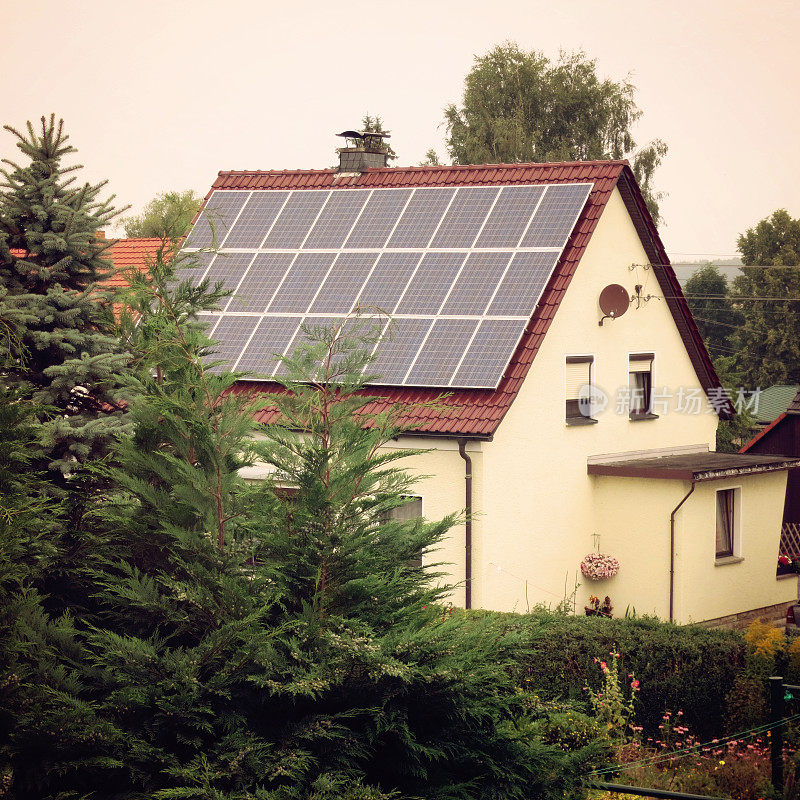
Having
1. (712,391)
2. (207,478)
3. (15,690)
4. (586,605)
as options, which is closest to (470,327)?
(586,605)

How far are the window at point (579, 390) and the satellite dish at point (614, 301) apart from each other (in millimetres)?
864

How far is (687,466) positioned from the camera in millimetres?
19219

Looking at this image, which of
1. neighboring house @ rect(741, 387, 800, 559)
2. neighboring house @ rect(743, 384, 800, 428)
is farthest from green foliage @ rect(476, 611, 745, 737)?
neighboring house @ rect(743, 384, 800, 428)

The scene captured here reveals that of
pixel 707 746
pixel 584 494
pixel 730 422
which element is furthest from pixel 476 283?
pixel 730 422

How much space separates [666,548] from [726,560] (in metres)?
1.67

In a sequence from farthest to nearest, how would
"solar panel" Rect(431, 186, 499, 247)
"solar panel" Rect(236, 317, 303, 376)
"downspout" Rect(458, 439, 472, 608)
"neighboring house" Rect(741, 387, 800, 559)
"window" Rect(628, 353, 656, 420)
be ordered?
"neighboring house" Rect(741, 387, 800, 559) < "window" Rect(628, 353, 656, 420) < "solar panel" Rect(431, 186, 499, 247) < "solar panel" Rect(236, 317, 303, 376) < "downspout" Rect(458, 439, 472, 608)

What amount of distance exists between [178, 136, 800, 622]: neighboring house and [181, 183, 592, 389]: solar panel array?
39 mm

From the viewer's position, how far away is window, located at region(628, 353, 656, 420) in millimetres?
21000

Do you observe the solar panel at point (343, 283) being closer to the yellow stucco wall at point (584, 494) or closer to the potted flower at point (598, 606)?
the yellow stucco wall at point (584, 494)

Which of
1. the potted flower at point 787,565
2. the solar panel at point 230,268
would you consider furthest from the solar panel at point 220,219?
the potted flower at point 787,565

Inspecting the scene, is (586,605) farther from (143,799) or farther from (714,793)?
(143,799)

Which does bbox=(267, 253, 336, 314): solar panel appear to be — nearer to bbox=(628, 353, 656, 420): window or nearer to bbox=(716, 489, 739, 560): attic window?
bbox=(628, 353, 656, 420): window

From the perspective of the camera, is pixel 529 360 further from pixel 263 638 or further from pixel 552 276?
pixel 263 638

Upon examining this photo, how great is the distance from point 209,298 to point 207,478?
1289 mm
